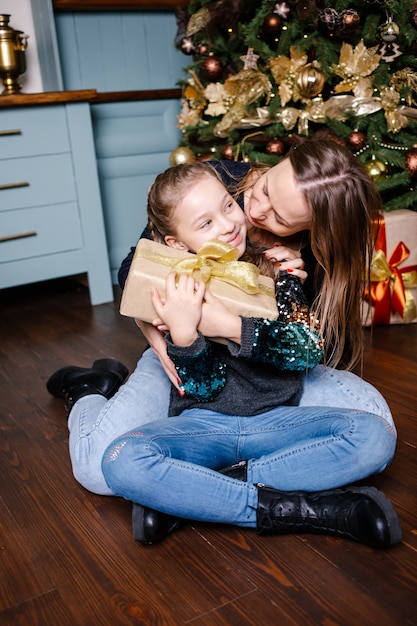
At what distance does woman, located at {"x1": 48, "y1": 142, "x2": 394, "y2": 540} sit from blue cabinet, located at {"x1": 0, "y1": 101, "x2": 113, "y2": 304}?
1184mm

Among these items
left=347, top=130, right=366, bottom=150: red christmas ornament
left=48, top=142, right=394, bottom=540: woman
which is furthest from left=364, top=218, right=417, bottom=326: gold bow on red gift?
left=48, top=142, right=394, bottom=540: woman

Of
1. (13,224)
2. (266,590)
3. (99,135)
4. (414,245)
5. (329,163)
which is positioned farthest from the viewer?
(99,135)

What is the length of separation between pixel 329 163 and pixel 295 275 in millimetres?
214

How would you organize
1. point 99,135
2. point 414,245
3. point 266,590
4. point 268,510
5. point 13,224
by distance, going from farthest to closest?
point 99,135 → point 13,224 → point 414,245 → point 268,510 → point 266,590

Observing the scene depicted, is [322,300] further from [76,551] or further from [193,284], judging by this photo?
[76,551]

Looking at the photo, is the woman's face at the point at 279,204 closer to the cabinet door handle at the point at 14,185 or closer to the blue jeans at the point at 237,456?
the blue jeans at the point at 237,456

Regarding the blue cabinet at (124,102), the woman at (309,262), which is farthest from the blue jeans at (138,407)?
the blue cabinet at (124,102)

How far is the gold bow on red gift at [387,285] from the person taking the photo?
6.57ft

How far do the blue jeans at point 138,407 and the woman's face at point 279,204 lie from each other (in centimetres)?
32

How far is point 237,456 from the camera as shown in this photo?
117 cm

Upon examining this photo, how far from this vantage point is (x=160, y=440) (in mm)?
1092

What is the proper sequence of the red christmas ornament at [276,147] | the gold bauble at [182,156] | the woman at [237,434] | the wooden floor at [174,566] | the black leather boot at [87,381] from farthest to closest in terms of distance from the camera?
the gold bauble at [182,156], the red christmas ornament at [276,147], the black leather boot at [87,381], the woman at [237,434], the wooden floor at [174,566]

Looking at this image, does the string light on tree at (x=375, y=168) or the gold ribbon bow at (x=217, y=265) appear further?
the string light on tree at (x=375, y=168)

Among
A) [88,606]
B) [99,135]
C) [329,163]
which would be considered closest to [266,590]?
[88,606]
